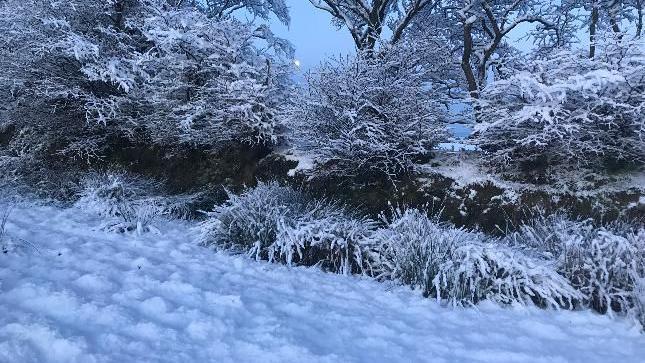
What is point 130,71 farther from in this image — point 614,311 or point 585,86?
point 614,311

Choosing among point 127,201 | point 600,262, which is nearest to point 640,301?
point 600,262

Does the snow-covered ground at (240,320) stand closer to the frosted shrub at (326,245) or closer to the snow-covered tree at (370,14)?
the frosted shrub at (326,245)

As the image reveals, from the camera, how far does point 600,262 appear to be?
151 inches

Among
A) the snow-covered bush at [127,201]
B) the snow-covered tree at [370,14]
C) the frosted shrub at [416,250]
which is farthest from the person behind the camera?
the snow-covered tree at [370,14]

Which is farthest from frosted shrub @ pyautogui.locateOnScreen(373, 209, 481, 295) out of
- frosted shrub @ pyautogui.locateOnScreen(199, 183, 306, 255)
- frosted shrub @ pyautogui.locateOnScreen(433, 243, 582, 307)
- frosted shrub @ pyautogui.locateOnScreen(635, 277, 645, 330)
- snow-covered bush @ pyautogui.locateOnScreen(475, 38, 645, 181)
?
snow-covered bush @ pyautogui.locateOnScreen(475, 38, 645, 181)

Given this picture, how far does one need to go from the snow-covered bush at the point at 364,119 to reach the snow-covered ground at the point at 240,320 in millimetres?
2120

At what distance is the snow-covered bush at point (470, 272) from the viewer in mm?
3791

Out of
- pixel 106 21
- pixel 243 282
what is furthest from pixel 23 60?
pixel 243 282

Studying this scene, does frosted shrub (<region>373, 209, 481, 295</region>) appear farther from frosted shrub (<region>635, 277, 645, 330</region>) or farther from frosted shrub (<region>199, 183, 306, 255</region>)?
frosted shrub (<region>635, 277, 645, 330</region>)

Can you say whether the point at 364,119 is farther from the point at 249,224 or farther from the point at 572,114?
the point at 572,114

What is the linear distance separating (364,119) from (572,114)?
8.10 feet

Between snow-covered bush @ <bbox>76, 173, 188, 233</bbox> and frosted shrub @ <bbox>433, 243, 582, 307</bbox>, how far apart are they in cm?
346

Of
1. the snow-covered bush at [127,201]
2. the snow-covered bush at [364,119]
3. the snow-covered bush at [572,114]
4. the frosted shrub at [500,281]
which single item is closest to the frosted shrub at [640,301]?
the frosted shrub at [500,281]

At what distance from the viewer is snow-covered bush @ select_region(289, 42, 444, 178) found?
19.6 ft
